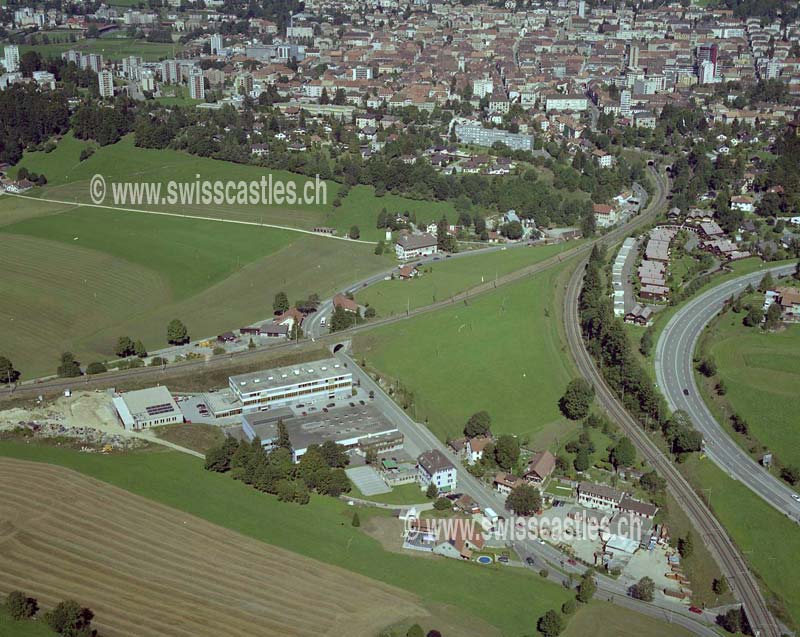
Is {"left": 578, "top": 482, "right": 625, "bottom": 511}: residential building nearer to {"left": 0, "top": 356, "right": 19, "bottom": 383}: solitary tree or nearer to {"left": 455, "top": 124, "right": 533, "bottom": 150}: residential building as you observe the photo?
{"left": 0, "top": 356, "right": 19, "bottom": 383}: solitary tree

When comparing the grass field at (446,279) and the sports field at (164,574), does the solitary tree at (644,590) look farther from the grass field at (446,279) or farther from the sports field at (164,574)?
the grass field at (446,279)

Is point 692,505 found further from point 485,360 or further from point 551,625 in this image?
point 485,360

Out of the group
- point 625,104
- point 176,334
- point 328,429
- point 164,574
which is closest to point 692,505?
point 328,429

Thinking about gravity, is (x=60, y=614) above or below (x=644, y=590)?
above

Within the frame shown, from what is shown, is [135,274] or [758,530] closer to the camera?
[758,530]


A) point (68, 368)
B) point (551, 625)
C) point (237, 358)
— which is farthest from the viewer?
point (237, 358)

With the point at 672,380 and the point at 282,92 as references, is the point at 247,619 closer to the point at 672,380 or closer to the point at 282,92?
the point at 672,380

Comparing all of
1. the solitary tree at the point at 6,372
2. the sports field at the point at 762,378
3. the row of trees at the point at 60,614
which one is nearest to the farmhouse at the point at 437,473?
the sports field at the point at 762,378

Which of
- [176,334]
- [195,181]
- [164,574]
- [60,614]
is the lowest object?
[164,574]
